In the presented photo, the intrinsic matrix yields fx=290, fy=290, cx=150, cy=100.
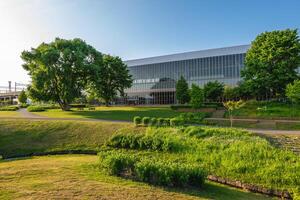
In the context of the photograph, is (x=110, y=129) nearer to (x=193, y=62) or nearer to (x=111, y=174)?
(x=111, y=174)

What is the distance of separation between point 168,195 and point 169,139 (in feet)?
29.9

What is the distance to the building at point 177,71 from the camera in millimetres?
55000

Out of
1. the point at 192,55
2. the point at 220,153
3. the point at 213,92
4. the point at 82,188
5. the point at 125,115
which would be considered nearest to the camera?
the point at 82,188

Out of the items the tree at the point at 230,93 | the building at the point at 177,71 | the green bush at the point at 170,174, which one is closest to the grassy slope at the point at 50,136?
the green bush at the point at 170,174

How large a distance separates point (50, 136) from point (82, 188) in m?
13.6

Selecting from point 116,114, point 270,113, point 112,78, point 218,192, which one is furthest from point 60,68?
point 218,192

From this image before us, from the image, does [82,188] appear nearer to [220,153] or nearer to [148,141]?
[220,153]

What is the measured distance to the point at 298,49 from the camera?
33.3 metres

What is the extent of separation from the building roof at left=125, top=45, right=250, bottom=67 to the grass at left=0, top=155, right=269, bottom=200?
46.1m

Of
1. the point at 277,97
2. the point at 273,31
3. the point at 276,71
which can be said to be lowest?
the point at 277,97

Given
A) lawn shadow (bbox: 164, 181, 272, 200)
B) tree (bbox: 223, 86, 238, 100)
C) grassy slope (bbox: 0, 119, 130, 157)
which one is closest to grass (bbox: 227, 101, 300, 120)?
tree (bbox: 223, 86, 238, 100)

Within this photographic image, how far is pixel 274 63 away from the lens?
34156 millimetres

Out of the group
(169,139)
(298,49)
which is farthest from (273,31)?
(169,139)

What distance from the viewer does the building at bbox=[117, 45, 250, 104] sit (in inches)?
2165
